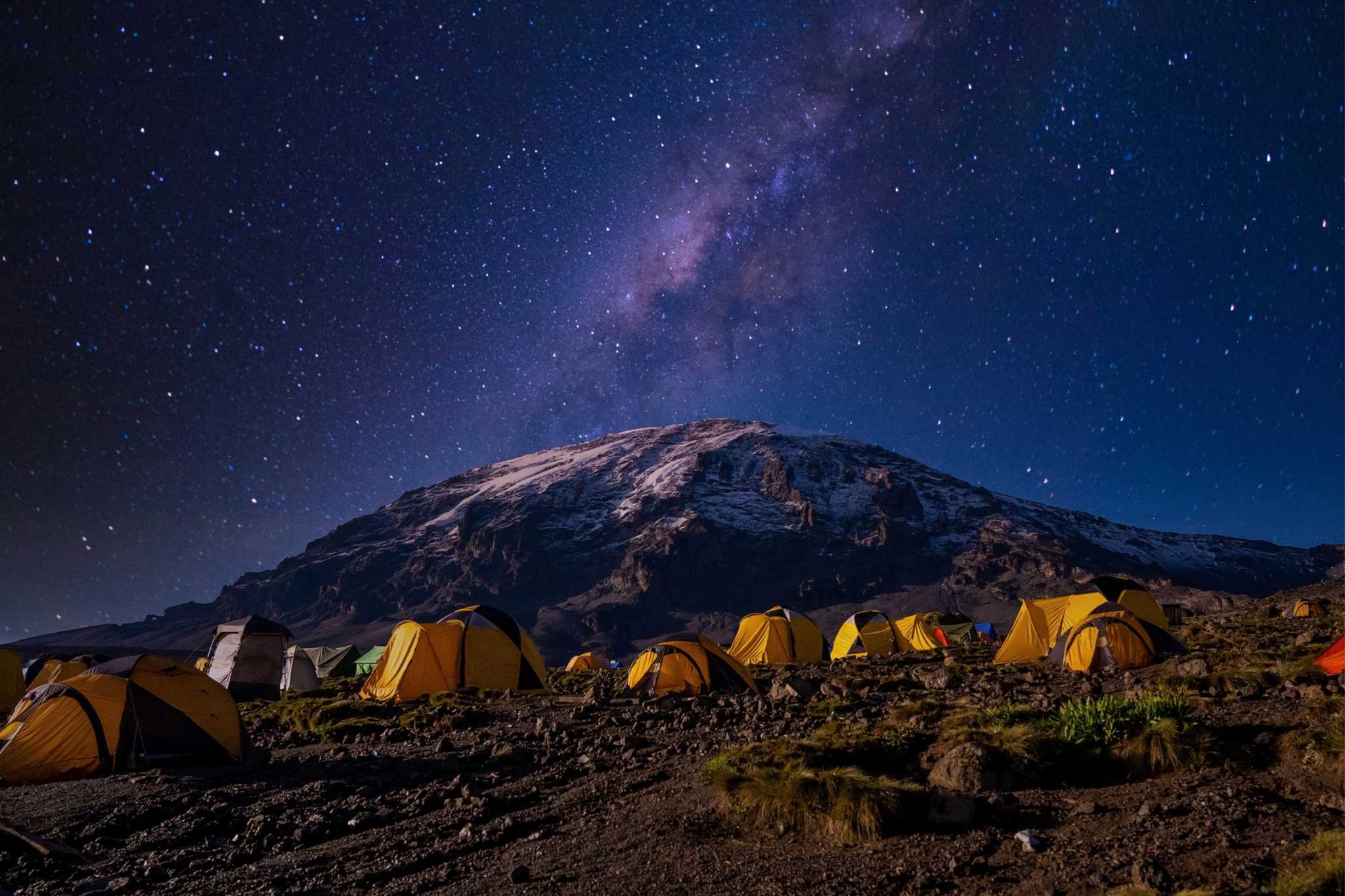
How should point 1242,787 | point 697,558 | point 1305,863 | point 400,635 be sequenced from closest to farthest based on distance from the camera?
point 1305,863 → point 1242,787 → point 400,635 → point 697,558

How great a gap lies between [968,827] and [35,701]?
1724cm

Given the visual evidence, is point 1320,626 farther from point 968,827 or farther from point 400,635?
point 400,635

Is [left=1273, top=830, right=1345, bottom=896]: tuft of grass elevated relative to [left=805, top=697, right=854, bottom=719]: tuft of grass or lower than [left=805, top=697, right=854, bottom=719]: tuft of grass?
elevated

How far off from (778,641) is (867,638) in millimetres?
6497

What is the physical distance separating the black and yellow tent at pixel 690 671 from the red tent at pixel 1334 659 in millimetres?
12661

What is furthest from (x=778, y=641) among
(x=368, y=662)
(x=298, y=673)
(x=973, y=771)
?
(x=973, y=771)

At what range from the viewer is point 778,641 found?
32.3m

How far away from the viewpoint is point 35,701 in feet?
42.3

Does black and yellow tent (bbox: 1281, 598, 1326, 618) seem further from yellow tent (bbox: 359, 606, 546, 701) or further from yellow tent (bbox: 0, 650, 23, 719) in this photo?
yellow tent (bbox: 0, 650, 23, 719)

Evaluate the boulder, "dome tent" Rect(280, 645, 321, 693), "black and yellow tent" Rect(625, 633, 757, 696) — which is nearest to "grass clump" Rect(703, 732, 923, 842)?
the boulder

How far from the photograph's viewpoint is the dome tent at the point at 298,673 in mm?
29734

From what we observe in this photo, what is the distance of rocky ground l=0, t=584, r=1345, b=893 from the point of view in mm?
5941

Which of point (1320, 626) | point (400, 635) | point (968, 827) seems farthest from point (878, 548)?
point (968, 827)

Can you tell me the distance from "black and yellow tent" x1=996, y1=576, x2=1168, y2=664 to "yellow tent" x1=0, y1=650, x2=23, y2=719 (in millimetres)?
36384
